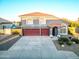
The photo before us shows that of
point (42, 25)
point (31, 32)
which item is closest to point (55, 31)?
point (42, 25)

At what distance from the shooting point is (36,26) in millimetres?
37594

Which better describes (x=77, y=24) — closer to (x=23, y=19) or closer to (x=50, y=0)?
(x=23, y=19)

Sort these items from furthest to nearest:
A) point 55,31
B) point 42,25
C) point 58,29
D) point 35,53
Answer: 1. point 42,25
2. point 58,29
3. point 55,31
4. point 35,53

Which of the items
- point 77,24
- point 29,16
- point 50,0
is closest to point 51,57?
point 50,0

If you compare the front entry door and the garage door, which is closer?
the front entry door

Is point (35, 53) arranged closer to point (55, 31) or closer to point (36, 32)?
point (55, 31)

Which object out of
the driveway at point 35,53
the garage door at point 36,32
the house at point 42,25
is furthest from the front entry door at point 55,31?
the driveway at point 35,53

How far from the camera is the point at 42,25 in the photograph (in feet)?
125

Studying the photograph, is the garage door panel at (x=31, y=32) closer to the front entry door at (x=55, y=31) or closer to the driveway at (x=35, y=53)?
the front entry door at (x=55, y=31)

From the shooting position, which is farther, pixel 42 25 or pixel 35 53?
pixel 42 25

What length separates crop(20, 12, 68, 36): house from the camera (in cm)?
3598

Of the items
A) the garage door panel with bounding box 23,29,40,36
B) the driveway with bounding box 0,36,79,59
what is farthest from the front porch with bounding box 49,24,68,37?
the driveway with bounding box 0,36,79,59

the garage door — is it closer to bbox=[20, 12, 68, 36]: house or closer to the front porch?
bbox=[20, 12, 68, 36]: house

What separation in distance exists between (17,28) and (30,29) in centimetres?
279
